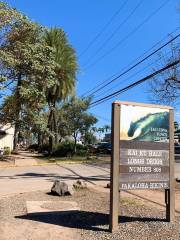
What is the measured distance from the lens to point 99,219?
29.7 feet

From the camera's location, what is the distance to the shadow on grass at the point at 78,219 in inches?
335

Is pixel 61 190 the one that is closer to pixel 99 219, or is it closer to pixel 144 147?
pixel 99 219

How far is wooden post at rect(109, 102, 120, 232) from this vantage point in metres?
8.06

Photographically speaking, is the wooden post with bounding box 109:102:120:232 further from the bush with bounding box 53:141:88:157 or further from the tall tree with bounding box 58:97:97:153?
the tall tree with bounding box 58:97:97:153

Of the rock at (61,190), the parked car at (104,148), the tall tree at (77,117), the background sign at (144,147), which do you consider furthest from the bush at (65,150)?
the background sign at (144,147)

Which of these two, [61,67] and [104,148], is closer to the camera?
[61,67]

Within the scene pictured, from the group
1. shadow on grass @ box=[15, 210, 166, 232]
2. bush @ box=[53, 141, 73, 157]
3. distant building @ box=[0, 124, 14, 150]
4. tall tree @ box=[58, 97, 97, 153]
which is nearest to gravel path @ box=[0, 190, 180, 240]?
shadow on grass @ box=[15, 210, 166, 232]

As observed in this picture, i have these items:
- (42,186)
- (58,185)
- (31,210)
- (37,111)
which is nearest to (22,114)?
(37,111)

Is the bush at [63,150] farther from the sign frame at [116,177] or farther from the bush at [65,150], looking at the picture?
the sign frame at [116,177]

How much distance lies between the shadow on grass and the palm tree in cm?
3097

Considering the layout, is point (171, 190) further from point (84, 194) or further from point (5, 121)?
point (5, 121)

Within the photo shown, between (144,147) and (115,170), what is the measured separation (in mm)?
839

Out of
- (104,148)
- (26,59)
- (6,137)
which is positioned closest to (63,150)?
(104,148)

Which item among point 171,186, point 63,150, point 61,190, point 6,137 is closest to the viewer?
point 171,186
